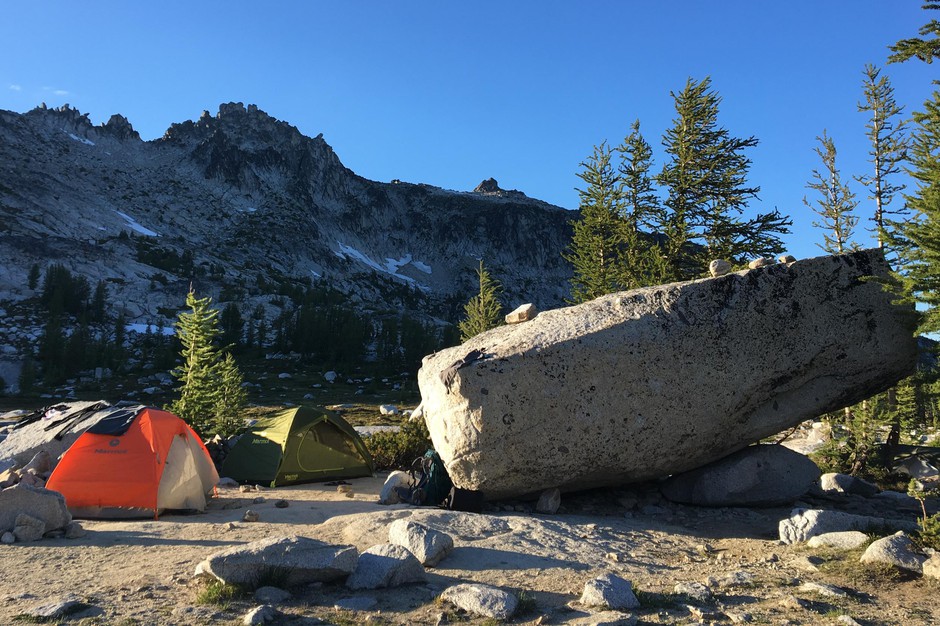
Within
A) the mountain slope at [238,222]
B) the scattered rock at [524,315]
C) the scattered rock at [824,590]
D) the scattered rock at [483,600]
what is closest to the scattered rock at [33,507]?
the scattered rock at [483,600]

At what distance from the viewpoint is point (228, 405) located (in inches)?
817

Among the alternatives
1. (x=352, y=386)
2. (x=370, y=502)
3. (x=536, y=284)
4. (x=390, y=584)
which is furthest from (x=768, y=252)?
(x=536, y=284)

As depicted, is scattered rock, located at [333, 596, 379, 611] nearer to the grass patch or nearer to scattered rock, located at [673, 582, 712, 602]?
the grass patch

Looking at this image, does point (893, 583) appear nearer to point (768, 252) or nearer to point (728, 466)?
point (728, 466)

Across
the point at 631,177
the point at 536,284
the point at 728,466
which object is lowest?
the point at 728,466

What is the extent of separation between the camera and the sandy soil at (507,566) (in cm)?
625

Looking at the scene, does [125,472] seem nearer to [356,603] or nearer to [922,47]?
[356,603]

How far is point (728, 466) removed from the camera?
12.6m

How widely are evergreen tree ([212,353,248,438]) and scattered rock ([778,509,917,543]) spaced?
58.3 feet

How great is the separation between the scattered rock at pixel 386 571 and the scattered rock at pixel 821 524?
663cm

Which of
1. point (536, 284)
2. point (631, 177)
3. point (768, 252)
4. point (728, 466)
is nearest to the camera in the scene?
point (728, 466)

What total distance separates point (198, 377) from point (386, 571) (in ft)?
50.9

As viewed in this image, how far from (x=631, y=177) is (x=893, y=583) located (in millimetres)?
18592

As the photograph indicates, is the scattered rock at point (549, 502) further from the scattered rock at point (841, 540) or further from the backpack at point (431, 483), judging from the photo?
the scattered rock at point (841, 540)
